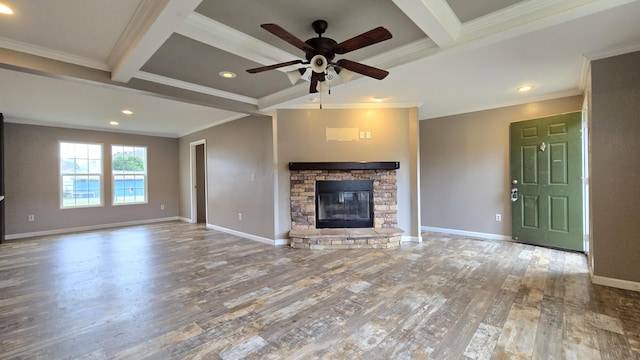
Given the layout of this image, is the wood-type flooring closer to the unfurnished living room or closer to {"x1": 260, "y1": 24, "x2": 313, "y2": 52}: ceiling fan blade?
the unfurnished living room

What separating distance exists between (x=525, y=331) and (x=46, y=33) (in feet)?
14.9

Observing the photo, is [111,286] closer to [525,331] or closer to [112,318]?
[112,318]

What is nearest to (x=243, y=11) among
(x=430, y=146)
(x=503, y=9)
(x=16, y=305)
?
(x=503, y=9)

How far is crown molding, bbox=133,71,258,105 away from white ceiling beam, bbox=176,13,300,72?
1.25 m

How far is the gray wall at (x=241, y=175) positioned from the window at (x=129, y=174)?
1795 millimetres

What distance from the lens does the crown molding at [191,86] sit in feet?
10.9

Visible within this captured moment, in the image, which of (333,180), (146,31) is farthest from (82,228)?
(146,31)

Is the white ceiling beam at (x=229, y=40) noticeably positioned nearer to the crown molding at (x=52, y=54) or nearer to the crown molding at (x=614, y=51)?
the crown molding at (x=52, y=54)

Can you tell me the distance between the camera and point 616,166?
2.73m

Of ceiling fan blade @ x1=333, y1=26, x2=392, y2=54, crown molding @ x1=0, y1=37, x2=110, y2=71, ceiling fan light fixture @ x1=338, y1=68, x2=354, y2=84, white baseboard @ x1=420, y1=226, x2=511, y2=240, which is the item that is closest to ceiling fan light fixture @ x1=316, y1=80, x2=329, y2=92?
ceiling fan light fixture @ x1=338, y1=68, x2=354, y2=84

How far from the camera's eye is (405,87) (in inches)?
147

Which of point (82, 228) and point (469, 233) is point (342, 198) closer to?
point (469, 233)

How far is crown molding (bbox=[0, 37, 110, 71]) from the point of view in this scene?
2480 mm

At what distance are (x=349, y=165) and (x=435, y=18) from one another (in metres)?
2.63
